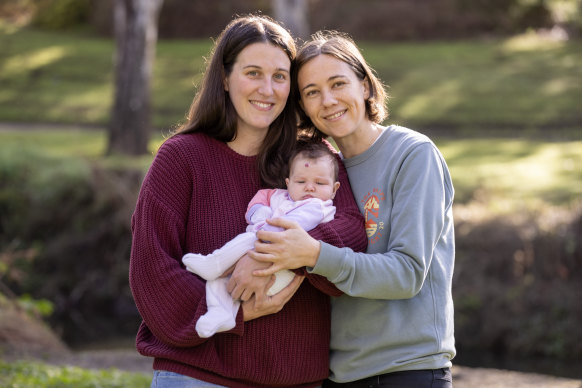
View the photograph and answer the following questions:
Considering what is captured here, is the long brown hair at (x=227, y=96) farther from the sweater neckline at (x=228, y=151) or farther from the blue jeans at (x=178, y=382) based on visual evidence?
the blue jeans at (x=178, y=382)

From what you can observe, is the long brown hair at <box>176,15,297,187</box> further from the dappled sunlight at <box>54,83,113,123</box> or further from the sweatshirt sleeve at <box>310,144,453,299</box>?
the dappled sunlight at <box>54,83,113,123</box>

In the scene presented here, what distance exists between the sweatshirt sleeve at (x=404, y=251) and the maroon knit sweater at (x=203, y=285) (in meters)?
0.10

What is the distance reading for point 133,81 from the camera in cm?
1273

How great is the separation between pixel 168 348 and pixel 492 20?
21.9 metres

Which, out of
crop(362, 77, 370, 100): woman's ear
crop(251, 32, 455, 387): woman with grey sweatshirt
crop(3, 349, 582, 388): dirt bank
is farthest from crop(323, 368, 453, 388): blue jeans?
crop(3, 349, 582, 388): dirt bank

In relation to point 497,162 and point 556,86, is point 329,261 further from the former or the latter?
point 556,86

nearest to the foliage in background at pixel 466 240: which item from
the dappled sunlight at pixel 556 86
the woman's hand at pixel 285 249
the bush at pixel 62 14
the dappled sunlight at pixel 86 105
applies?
the dappled sunlight at pixel 556 86

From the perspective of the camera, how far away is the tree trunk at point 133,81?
12531 millimetres

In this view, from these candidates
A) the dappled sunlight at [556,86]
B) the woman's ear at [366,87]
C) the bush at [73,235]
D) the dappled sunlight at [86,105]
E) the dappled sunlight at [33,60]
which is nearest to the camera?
the woman's ear at [366,87]

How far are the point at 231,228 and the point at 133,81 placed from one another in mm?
10390

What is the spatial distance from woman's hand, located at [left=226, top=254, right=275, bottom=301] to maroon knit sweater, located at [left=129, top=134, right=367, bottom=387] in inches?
3.3

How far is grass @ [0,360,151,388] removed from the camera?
496cm

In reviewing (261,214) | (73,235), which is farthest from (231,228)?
(73,235)

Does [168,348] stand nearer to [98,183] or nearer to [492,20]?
[98,183]
